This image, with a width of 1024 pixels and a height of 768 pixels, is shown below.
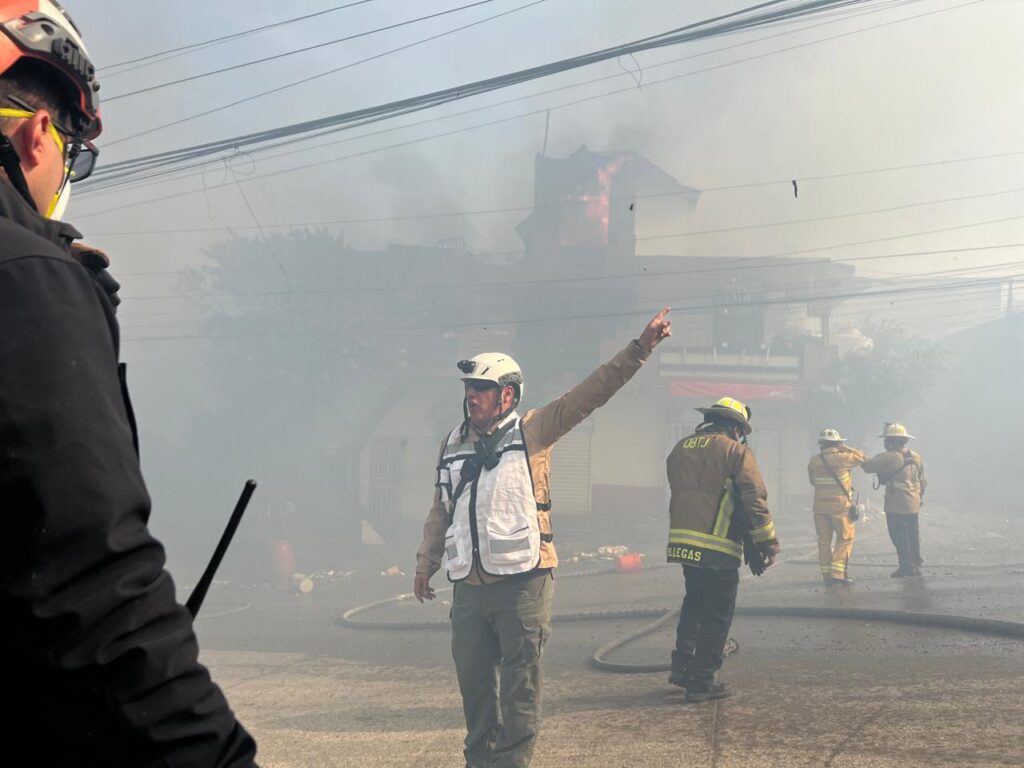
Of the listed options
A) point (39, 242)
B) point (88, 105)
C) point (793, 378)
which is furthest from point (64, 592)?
point (793, 378)

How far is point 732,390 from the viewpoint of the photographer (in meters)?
26.7

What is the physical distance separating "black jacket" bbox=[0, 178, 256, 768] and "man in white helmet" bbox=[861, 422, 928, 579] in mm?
12180

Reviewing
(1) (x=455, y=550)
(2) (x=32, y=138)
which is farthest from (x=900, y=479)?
(2) (x=32, y=138)

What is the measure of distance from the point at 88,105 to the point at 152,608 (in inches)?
33.4

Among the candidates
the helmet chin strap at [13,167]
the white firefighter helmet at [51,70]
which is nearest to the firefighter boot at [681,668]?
the white firefighter helmet at [51,70]

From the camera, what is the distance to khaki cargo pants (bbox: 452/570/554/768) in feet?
14.0

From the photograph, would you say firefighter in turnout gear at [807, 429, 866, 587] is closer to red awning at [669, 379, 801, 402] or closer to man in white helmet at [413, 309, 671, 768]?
man in white helmet at [413, 309, 671, 768]

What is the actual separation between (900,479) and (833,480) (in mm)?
1353

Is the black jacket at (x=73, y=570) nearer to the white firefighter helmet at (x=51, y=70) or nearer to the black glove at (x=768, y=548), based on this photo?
the white firefighter helmet at (x=51, y=70)

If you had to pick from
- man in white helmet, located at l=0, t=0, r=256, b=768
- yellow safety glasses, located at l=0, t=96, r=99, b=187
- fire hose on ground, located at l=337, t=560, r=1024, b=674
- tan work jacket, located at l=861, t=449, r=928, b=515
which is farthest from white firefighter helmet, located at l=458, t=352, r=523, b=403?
tan work jacket, located at l=861, t=449, r=928, b=515

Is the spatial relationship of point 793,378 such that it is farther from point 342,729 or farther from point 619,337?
point 342,729

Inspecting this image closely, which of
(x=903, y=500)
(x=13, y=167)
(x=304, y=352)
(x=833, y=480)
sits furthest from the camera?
(x=304, y=352)

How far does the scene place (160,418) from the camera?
112ft

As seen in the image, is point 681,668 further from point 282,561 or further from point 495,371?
point 282,561
